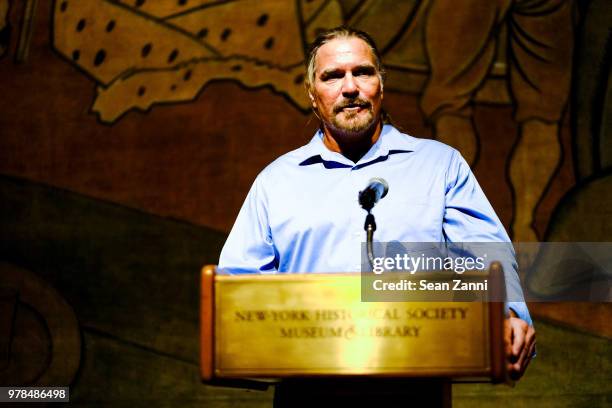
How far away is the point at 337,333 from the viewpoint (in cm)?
184

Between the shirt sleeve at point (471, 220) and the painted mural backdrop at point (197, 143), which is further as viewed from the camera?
the painted mural backdrop at point (197, 143)

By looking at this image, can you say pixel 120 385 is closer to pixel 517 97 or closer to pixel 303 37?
pixel 303 37

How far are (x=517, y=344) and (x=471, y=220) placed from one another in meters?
0.54

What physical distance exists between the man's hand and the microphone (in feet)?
1.35

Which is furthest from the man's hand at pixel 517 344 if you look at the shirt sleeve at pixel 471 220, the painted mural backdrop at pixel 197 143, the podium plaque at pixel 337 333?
the painted mural backdrop at pixel 197 143

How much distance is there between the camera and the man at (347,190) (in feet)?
8.00

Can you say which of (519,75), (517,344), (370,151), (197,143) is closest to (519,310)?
(517,344)

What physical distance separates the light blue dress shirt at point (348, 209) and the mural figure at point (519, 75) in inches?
97.2

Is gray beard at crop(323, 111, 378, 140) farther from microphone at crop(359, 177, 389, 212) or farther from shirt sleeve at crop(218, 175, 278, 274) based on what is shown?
microphone at crop(359, 177, 389, 212)

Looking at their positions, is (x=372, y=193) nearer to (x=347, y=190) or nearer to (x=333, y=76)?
(x=347, y=190)

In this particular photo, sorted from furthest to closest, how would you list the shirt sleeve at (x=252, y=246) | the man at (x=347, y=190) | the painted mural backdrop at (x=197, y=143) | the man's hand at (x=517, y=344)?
the painted mural backdrop at (x=197, y=143) → the shirt sleeve at (x=252, y=246) → the man at (x=347, y=190) → the man's hand at (x=517, y=344)

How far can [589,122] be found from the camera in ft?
16.6

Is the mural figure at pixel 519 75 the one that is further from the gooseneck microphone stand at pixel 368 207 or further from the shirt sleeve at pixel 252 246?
the gooseneck microphone stand at pixel 368 207

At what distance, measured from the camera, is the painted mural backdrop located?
5039mm
